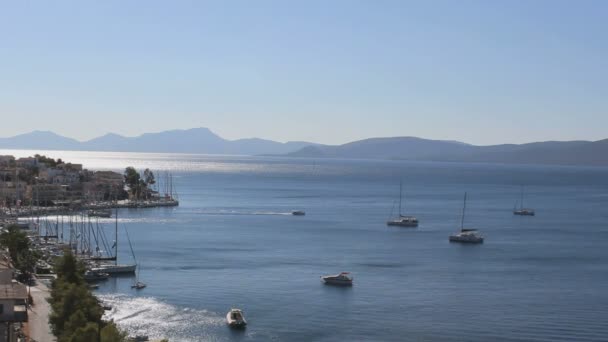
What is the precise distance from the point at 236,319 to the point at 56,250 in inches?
763

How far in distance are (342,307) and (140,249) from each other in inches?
831

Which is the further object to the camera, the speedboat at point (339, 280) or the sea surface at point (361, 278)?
the speedboat at point (339, 280)

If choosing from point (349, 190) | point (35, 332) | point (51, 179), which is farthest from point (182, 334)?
point (349, 190)

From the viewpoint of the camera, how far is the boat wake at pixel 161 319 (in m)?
27.6

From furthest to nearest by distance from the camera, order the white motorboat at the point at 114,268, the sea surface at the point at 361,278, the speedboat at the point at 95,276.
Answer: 1. the white motorboat at the point at 114,268
2. the speedboat at the point at 95,276
3. the sea surface at the point at 361,278

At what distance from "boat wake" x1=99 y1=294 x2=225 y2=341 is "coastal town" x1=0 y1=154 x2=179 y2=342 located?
1374 millimetres

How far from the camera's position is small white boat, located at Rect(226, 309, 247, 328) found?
1116 inches

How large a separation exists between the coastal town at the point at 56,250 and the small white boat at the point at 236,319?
4.08 meters

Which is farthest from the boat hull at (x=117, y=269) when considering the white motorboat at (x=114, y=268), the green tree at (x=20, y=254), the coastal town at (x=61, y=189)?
the coastal town at (x=61, y=189)

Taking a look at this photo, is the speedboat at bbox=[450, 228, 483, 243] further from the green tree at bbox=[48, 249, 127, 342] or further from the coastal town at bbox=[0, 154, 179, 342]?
the green tree at bbox=[48, 249, 127, 342]

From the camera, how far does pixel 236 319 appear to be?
1128 inches

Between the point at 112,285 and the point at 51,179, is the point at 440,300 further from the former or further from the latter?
the point at 51,179

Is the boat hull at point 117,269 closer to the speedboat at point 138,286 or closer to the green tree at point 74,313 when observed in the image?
the speedboat at point 138,286

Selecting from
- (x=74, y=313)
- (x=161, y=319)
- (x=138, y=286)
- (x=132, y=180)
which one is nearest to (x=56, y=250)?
(x=138, y=286)
